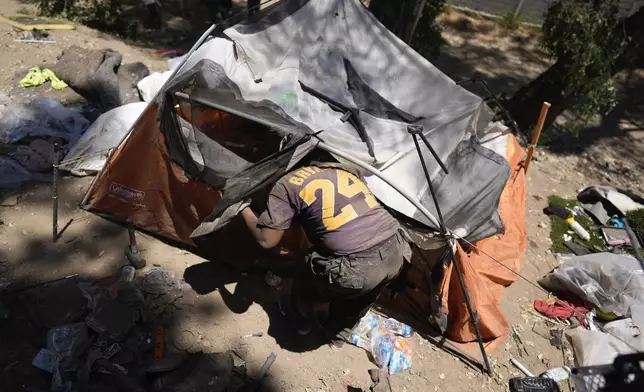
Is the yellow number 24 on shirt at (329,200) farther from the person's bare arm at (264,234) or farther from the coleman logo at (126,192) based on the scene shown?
the coleman logo at (126,192)

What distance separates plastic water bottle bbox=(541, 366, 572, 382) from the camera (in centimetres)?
402

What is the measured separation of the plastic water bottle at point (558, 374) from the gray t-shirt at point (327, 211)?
201 centimetres

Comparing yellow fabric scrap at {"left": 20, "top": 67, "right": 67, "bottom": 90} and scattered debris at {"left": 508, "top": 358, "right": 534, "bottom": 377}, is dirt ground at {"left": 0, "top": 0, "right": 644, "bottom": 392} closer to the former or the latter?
scattered debris at {"left": 508, "top": 358, "right": 534, "bottom": 377}

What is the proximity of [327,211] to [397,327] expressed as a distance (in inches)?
58.7

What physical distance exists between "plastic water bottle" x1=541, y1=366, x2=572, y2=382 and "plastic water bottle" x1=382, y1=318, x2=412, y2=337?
1.16m

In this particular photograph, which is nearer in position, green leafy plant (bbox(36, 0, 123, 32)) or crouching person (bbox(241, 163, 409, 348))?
crouching person (bbox(241, 163, 409, 348))

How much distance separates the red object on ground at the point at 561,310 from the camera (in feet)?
14.9

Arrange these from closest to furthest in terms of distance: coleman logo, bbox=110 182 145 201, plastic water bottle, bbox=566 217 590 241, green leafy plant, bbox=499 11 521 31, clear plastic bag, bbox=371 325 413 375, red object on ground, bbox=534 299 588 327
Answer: clear plastic bag, bbox=371 325 413 375 → coleman logo, bbox=110 182 145 201 → red object on ground, bbox=534 299 588 327 → plastic water bottle, bbox=566 217 590 241 → green leafy plant, bbox=499 11 521 31

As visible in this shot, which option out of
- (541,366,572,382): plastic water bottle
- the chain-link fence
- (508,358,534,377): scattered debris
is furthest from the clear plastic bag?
the chain-link fence

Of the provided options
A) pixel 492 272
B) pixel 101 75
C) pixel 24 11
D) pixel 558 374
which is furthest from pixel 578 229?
pixel 24 11

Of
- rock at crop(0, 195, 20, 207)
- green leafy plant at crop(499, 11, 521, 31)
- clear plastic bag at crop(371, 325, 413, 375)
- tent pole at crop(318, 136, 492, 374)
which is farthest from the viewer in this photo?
green leafy plant at crop(499, 11, 521, 31)

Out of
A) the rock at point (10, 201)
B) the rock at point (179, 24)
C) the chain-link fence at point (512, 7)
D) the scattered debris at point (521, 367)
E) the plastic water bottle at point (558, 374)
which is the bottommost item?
the scattered debris at point (521, 367)

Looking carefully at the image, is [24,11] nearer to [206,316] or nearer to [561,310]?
[206,316]

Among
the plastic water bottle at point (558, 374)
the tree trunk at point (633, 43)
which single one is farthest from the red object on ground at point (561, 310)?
the tree trunk at point (633, 43)
